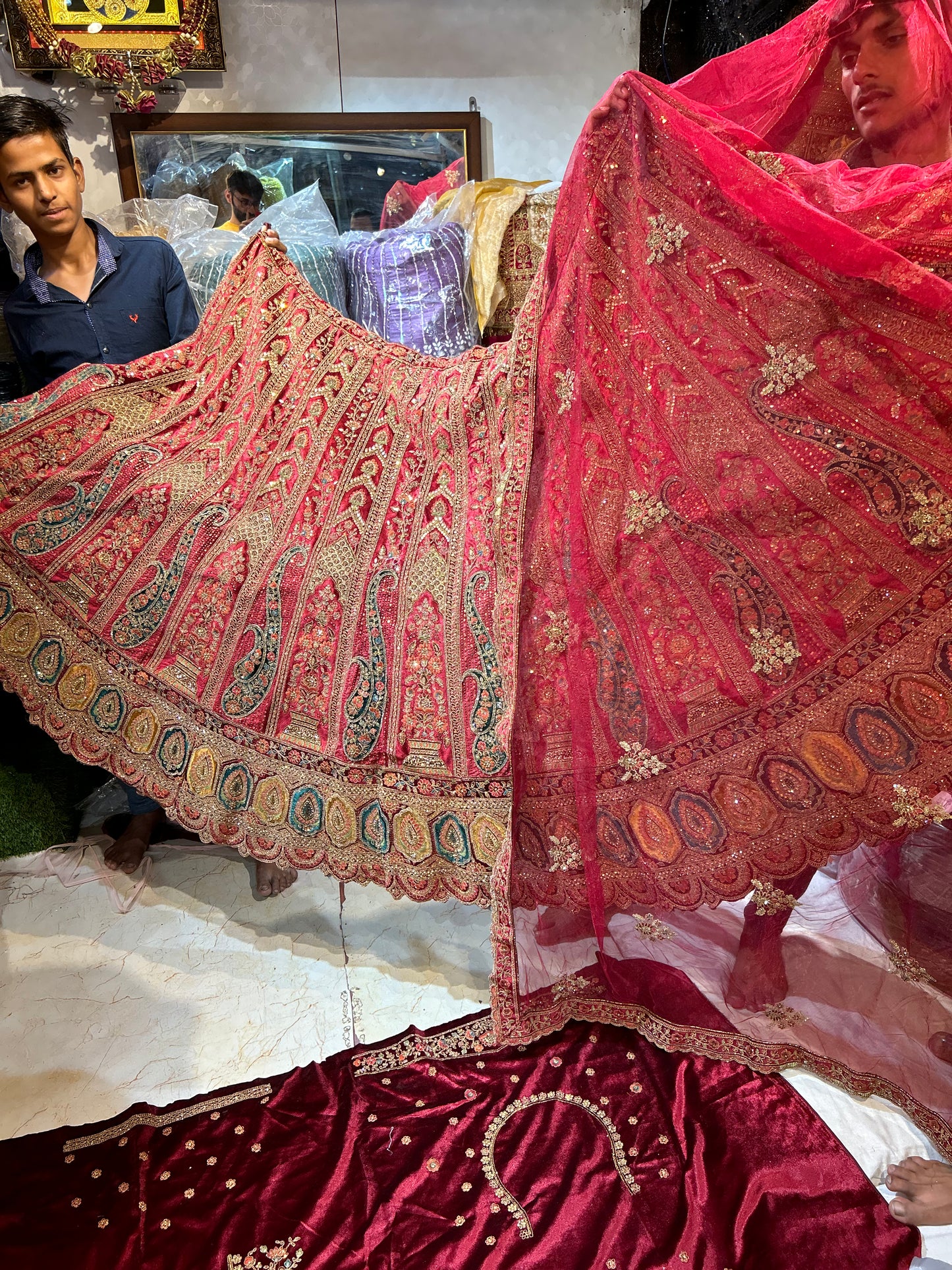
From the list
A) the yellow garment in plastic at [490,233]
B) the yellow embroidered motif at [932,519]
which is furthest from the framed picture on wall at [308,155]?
the yellow embroidered motif at [932,519]

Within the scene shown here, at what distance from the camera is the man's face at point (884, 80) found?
986 millimetres

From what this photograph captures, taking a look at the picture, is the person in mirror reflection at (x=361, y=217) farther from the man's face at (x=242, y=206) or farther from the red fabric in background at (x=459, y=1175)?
the red fabric in background at (x=459, y=1175)

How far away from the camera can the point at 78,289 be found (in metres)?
1.74

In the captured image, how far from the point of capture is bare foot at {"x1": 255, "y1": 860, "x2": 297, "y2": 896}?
5.44ft

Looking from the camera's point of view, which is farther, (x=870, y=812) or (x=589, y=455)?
(x=589, y=455)

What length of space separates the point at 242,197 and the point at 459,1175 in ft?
7.67

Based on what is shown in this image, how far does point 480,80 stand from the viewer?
7.60ft

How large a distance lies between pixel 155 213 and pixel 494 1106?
2.25 metres

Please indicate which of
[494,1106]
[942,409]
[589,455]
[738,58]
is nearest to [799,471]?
[942,409]

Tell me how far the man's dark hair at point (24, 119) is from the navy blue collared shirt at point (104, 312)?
182 millimetres

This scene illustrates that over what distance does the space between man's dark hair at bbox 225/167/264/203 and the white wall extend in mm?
180

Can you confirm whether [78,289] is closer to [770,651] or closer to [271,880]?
[271,880]

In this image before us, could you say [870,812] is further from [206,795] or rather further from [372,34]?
[372,34]

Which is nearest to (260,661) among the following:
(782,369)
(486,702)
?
(486,702)
